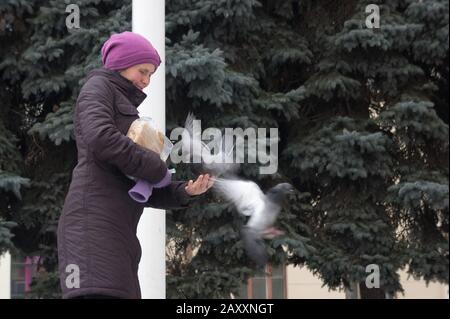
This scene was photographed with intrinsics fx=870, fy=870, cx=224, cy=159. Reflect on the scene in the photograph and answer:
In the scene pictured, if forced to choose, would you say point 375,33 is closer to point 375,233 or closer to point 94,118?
point 375,233

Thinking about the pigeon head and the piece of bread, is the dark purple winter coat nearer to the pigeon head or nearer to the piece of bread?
the piece of bread

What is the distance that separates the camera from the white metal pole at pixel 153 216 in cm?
419

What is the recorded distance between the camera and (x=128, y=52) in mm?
2596

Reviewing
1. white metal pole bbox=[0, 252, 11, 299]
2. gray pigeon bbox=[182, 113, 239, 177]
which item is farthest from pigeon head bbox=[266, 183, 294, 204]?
white metal pole bbox=[0, 252, 11, 299]

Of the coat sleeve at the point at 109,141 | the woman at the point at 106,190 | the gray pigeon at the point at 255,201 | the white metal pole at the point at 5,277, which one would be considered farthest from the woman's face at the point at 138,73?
the white metal pole at the point at 5,277

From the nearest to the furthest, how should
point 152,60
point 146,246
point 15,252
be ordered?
point 152,60 → point 146,246 → point 15,252

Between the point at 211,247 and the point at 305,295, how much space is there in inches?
386

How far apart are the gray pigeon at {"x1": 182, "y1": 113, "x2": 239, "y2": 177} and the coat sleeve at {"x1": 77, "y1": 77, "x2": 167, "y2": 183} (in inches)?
15.0

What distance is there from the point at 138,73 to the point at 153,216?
66.0 inches

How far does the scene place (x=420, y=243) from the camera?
22.9 ft

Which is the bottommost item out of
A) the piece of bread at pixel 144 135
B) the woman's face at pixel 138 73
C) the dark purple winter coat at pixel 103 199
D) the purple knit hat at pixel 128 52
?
the dark purple winter coat at pixel 103 199

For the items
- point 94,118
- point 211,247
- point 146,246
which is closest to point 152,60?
point 94,118

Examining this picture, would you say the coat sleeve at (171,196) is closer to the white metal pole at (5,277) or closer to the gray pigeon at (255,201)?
the gray pigeon at (255,201)

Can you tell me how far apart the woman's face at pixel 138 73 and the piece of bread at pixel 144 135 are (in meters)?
0.14
